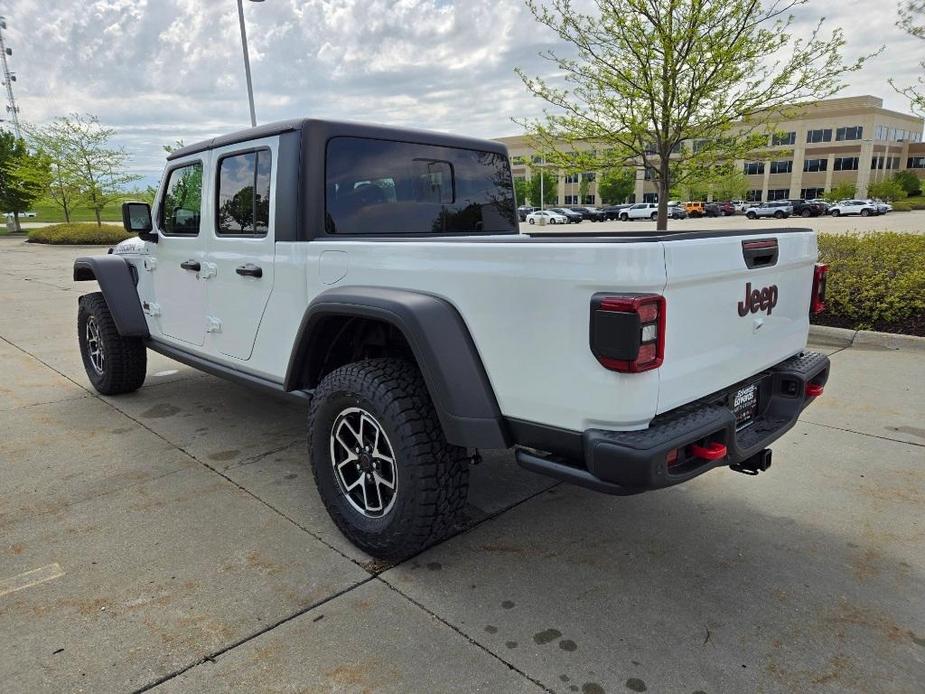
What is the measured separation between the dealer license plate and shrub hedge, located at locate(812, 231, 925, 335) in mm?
5134

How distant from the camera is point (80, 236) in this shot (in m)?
27.0

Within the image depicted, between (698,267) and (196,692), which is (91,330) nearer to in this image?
(196,692)

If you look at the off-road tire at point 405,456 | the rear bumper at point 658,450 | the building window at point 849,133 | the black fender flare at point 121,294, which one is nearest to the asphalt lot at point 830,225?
the black fender flare at point 121,294

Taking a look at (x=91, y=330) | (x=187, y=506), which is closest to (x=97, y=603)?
(x=187, y=506)

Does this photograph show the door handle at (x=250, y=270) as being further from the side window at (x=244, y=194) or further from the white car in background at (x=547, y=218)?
the white car in background at (x=547, y=218)

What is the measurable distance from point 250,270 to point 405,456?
4.88 ft

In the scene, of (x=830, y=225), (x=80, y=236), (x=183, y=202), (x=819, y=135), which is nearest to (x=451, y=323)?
(x=183, y=202)

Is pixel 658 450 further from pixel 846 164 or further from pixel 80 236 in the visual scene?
pixel 846 164

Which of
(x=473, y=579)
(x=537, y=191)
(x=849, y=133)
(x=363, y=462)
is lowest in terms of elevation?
(x=473, y=579)

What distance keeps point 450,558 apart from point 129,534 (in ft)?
5.06

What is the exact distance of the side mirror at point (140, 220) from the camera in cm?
443

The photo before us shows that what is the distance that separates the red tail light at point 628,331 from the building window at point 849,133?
86343 mm

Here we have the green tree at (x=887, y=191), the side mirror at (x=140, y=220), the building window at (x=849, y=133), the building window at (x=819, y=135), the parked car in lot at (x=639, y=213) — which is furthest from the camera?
the building window at (x=819, y=135)

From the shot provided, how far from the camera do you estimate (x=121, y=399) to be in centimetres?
530
